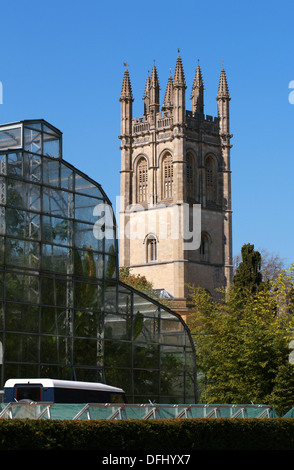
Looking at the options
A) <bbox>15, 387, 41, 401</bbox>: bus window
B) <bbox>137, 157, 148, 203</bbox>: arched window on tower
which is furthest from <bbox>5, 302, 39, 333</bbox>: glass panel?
<bbox>137, 157, 148, 203</bbox>: arched window on tower

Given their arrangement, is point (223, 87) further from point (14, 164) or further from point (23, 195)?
point (23, 195)

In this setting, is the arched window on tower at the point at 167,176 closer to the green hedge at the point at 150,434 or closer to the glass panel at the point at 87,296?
the glass panel at the point at 87,296

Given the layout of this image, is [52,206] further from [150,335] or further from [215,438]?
[215,438]

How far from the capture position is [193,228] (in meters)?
105

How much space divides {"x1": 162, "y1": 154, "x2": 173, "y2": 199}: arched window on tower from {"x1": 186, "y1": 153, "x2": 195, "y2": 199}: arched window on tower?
229 cm

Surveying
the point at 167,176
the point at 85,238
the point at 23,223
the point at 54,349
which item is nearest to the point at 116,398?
the point at 54,349

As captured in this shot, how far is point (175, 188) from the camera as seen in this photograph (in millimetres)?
104438

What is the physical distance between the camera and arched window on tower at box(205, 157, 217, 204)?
109m

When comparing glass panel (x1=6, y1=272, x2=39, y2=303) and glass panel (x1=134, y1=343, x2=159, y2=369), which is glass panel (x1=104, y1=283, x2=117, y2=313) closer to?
glass panel (x1=134, y1=343, x2=159, y2=369)

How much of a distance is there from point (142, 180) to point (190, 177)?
5687 mm

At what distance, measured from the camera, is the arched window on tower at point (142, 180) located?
108 meters
